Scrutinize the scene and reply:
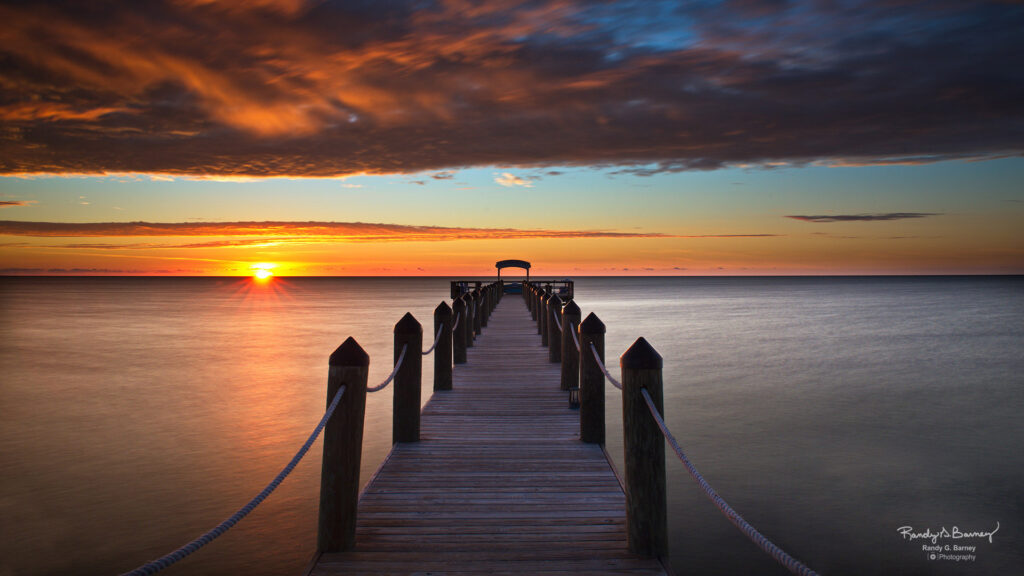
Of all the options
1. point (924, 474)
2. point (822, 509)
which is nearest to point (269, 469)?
point (822, 509)

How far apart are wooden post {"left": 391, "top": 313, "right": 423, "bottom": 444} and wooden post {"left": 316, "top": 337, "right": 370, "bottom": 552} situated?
235 centimetres

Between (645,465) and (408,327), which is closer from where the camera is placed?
(645,465)

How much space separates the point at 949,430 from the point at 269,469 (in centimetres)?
1534

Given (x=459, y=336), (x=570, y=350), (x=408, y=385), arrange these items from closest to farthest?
(x=408, y=385)
(x=570, y=350)
(x=459, y=336)

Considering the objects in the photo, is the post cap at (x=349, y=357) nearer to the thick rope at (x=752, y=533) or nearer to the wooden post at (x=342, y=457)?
the wooden post at (x=342, y=457)

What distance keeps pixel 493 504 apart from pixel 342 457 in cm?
145

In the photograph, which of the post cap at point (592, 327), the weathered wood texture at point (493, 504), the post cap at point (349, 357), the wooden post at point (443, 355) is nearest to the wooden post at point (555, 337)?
the wooden post at point (443, 355)

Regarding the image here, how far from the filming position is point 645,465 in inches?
161

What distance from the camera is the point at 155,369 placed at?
24531 mm

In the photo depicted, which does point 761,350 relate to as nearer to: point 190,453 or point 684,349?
point 684,349

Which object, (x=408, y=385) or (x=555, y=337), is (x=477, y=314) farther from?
(x=408, y=385)

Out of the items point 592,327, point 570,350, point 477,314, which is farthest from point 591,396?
point 477,314

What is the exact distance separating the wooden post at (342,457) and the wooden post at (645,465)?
1.78m

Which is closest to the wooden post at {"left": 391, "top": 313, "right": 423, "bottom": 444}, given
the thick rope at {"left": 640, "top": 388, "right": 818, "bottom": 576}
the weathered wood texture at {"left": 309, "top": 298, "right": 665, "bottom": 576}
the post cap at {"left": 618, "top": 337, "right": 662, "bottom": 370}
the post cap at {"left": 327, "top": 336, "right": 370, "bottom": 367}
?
the weathered wood texture at {"left": 309, "top": 298, "right": 665, "bottom": 576}
